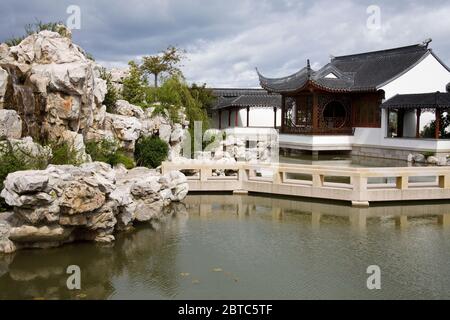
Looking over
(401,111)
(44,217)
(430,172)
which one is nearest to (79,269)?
(44,217)

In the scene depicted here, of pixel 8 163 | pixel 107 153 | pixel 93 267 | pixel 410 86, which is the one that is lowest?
pixel 93 267

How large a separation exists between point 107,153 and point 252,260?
7526mm

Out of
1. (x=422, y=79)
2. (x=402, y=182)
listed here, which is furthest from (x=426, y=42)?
(x=402, y=182)

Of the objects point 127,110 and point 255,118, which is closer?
point 127,110

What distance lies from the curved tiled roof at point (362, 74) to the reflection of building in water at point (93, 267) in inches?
719

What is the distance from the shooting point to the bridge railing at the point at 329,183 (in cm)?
1349

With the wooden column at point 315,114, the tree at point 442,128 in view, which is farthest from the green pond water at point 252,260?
the tree at point 442,128

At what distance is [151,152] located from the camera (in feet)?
55.0

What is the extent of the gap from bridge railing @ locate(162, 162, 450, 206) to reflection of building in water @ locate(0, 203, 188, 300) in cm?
502

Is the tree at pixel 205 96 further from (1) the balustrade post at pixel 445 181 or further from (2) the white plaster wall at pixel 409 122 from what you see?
(1) the balustrade post at pixel 445 181

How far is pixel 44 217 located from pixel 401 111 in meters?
23.2

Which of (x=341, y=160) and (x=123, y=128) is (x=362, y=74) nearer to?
(x=341, y=160)
